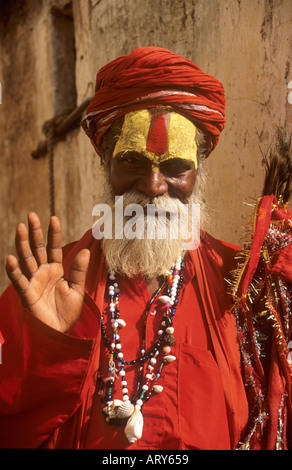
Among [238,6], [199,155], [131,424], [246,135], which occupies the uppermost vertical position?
[238,6]

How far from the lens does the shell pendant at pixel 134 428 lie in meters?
1.58

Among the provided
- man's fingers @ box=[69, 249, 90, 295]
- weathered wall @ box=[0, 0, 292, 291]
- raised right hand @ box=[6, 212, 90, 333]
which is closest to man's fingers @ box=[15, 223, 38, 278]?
raised right hand @ box=[6, 212, 90, 333]

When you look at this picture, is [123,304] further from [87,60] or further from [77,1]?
[77,1]

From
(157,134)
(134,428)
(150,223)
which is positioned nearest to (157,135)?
(157,134)

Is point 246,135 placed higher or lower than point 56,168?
lower

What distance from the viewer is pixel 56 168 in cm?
488

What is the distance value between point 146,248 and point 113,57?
2301 millimetres

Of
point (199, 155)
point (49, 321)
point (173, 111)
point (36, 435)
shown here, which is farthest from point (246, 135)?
point (36, 435)

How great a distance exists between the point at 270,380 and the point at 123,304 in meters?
0.65

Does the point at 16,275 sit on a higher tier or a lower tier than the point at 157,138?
lower

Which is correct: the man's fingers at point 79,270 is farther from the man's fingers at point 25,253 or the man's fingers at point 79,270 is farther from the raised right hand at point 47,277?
the man's fingers at point 25,253

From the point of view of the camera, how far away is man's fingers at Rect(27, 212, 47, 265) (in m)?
1.52

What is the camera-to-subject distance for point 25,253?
60.1 inches

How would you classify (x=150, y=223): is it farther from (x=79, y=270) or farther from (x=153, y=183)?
(x=79, y=270)
